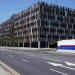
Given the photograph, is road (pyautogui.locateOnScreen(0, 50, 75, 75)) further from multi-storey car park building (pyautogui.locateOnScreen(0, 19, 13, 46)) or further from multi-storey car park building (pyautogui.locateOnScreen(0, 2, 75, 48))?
multi-storey car park building (pyautogui.locateOnScreen(0, 19, 13, 46))

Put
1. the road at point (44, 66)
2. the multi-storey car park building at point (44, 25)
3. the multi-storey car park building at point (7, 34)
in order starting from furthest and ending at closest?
the multi-storey car park building at point (7, 34) < the multi-storey car park building at point (44, 25) < the road at point (44, 66)

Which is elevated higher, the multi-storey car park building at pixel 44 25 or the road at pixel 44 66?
the multi-storey car park building at pixel 44 25

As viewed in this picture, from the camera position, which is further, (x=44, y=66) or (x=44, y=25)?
(x=44, y=25)

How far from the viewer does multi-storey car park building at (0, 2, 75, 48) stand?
401ft

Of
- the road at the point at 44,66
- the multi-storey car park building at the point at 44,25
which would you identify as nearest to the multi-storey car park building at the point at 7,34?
the multi-storey car park building at the point at 44,25

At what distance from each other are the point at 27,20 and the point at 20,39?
13.4 meters

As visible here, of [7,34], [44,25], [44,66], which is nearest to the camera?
[44,66]

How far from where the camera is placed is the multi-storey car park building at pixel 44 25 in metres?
122

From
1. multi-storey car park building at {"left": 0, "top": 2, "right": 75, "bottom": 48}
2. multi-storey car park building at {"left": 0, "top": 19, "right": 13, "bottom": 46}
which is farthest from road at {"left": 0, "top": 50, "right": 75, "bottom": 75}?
multi-storey car park building at {"left": 0, "top": 19, "right": 13, "bottom": 46}

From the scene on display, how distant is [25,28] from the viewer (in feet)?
457

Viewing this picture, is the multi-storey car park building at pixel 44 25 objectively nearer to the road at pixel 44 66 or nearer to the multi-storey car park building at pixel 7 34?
the multi-storey car park building at pixel 7 34

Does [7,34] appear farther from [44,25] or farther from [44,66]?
[44,66]

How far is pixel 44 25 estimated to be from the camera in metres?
123

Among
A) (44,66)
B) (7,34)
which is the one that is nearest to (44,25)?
(7,34)
